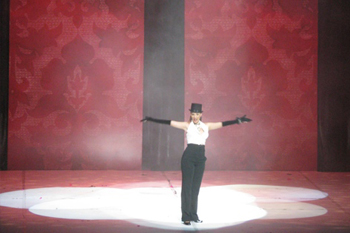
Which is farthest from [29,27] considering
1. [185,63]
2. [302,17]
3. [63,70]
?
[302,17]

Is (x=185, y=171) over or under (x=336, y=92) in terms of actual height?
under

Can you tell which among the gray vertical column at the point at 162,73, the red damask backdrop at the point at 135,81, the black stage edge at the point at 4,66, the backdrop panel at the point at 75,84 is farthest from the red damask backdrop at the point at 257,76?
the black stage edge at the point at 4,66

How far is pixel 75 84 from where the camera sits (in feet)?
25.5

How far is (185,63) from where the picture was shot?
7930 mm

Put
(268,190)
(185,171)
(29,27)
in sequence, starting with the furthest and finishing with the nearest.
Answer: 1. (29,27)
2. (268,190)
3. (185,171)

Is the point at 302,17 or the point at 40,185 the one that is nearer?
the point at 40,185

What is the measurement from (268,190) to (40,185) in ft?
9.61

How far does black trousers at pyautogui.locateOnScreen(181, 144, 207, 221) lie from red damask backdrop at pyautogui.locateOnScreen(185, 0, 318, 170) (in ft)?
11.6

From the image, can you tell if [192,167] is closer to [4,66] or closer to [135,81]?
[135,81]

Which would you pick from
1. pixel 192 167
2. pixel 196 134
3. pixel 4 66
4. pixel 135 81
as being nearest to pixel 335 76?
pixel 135 81

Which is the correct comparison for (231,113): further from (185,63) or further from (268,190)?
(268,190)

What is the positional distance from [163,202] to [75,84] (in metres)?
3.18

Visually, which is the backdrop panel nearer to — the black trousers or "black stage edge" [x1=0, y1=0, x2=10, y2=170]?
"black stage edge" [x1=0, y1=0, x2=10, y2=170]

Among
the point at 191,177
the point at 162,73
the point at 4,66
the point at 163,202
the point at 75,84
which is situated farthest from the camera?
the point at 162,73
